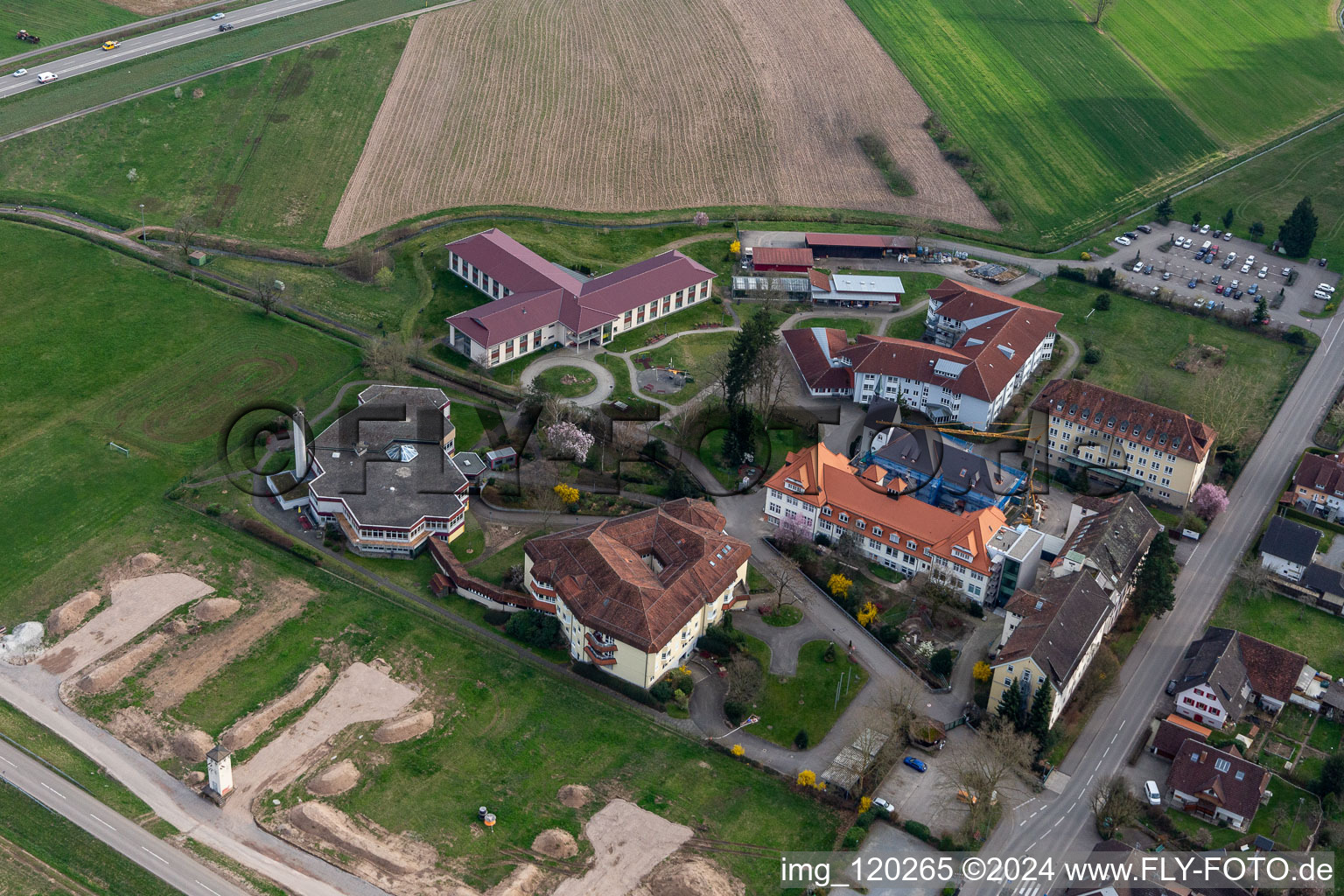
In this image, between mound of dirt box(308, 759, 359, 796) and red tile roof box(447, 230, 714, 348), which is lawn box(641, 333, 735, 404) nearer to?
red tile roof box(447, 230, 714, 348)

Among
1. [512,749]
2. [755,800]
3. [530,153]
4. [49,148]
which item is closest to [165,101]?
[49,148]

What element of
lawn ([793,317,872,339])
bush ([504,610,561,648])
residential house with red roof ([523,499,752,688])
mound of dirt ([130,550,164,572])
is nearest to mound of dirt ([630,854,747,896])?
residential house with red roof ([523,499,752,688])

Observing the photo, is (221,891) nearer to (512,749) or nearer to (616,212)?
(512,749)

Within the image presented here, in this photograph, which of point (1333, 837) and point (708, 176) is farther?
point (708, 176)

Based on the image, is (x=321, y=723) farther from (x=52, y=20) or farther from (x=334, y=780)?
(x=52, y=20)

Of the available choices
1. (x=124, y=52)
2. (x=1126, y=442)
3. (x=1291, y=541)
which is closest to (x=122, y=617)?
(x=1126, y=442)

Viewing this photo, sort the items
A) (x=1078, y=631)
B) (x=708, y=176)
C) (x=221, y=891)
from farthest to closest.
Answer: (x=708, y=176) < (x=1078, y=631) < (x=221, y=891)
